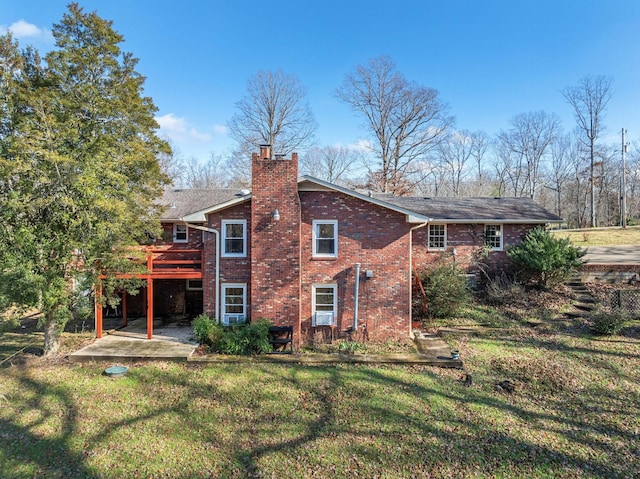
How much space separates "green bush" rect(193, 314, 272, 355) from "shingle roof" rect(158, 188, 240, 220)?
6.65 metres

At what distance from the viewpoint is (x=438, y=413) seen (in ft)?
24.1

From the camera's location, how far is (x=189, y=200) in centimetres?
1775

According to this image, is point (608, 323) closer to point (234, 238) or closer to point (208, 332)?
point (234, 238)

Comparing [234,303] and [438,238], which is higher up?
[438,238]

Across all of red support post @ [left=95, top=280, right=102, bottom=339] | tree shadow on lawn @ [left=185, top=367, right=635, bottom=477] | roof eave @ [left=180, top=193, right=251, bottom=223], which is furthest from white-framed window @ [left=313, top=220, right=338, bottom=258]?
red support post @ [left=95, top=280, right=102, bottom=339]

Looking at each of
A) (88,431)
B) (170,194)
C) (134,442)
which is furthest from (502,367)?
(170,194)

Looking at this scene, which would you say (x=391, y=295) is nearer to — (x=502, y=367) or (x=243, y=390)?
(x=502, y=367)

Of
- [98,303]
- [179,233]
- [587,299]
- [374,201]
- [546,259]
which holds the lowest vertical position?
[587,299]

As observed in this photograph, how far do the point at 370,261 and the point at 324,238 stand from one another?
1.80 metres

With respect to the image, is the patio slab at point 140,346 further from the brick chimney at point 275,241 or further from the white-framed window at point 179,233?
the white-framed window at point 179,233

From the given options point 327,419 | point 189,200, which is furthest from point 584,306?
point 189,200

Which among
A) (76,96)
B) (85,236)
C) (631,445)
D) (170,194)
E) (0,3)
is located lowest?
(631,445)

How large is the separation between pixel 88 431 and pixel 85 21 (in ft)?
50.2

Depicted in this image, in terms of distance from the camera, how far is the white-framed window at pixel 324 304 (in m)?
11.6
